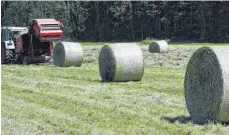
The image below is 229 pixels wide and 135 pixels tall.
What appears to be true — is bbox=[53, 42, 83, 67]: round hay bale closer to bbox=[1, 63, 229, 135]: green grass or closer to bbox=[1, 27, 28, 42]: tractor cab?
bbox=[1, 27, 28, 42]: tractor cab

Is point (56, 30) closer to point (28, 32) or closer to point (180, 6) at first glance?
point (28, 32)

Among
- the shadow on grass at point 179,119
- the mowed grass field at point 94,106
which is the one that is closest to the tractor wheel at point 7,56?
the mowed grass field at point 94,106

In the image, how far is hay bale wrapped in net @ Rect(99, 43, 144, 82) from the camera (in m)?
15.5

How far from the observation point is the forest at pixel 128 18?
57188 millimetres

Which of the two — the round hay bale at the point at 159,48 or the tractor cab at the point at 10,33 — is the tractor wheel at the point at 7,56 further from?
Answer: the round hay bale at the point at 159,48

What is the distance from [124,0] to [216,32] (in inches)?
468

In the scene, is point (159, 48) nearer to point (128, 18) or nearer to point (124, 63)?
point (124, 63)

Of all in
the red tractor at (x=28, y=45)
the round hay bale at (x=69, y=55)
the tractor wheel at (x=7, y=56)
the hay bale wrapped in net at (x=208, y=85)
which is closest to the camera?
the hay bale wrapped in net at (x=208, y=85)

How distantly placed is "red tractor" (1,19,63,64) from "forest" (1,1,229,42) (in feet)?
104

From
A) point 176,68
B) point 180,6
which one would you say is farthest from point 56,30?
point 180,6

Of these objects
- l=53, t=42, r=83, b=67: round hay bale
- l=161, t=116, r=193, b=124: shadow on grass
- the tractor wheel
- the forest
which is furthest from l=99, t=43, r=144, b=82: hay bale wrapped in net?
the forest

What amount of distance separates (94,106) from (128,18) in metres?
52.4

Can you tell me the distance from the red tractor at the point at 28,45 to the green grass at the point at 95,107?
7.14 metres

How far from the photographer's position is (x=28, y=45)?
2502 cm
